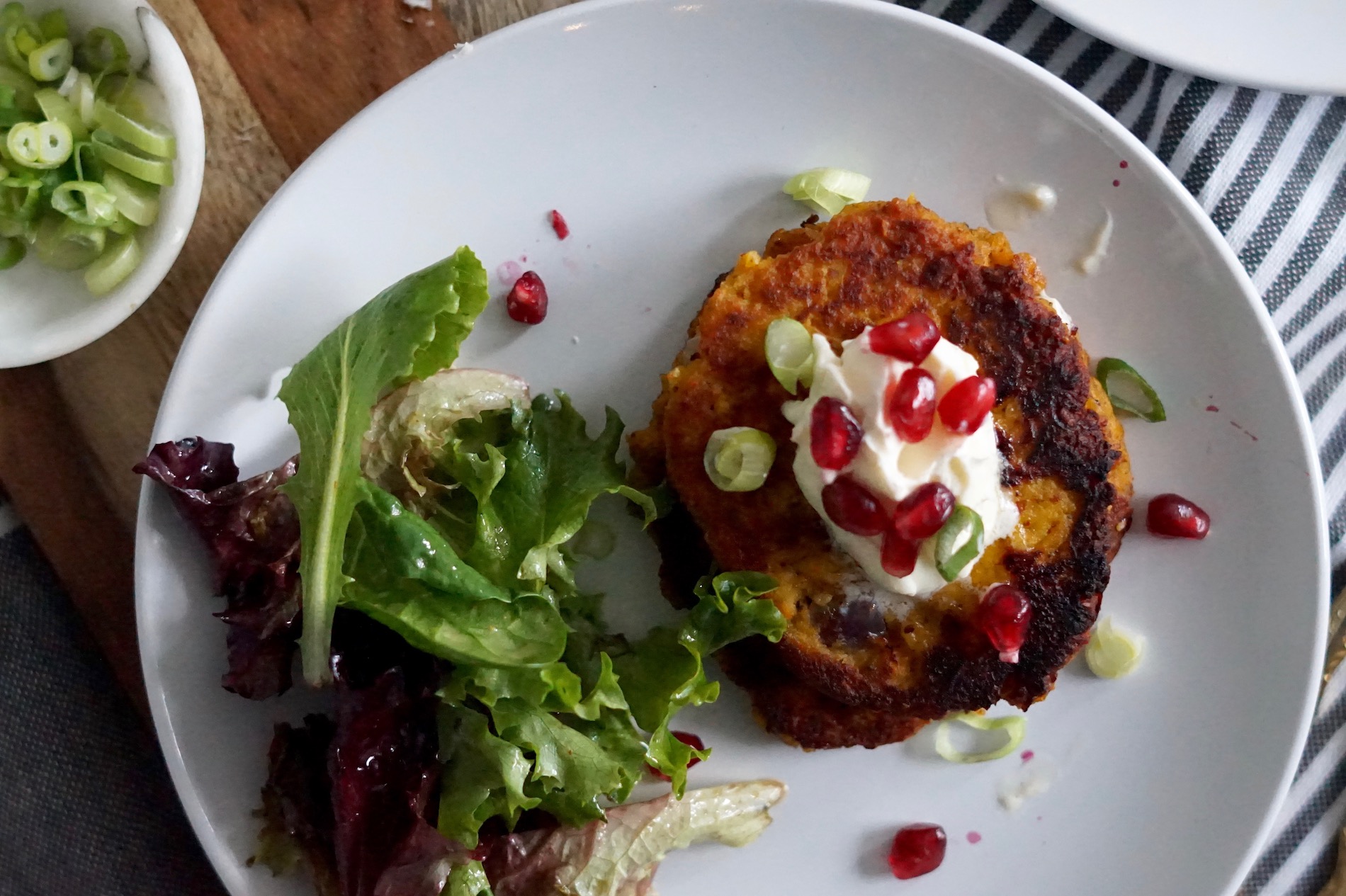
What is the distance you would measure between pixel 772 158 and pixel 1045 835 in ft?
6.26

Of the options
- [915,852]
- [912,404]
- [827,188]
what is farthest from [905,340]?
[915,852]

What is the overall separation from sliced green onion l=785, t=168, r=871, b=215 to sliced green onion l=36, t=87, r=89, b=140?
5.75ft

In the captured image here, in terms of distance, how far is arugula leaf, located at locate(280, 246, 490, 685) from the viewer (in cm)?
199

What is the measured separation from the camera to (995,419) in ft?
7.18

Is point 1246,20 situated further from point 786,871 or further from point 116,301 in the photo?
point 116,301

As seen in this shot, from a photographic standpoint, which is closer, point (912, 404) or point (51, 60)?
point (912, 404)

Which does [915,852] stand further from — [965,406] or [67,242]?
[67,242]

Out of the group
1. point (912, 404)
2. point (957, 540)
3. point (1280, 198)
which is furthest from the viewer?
point (1280, 198)

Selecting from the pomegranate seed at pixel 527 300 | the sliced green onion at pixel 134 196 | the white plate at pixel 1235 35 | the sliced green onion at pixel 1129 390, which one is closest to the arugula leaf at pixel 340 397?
the pomegranate seed at pixel 527 300

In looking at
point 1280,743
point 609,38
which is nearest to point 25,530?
point 609,38

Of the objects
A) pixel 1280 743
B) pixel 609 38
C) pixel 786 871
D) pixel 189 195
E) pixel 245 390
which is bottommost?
pixel 786 871

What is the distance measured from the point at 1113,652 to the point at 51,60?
304 cm

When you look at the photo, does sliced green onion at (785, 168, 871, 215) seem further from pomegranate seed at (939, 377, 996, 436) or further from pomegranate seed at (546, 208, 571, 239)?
pomegranate seed at (939, 377, 996, 436)

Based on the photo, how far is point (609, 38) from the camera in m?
2.33
